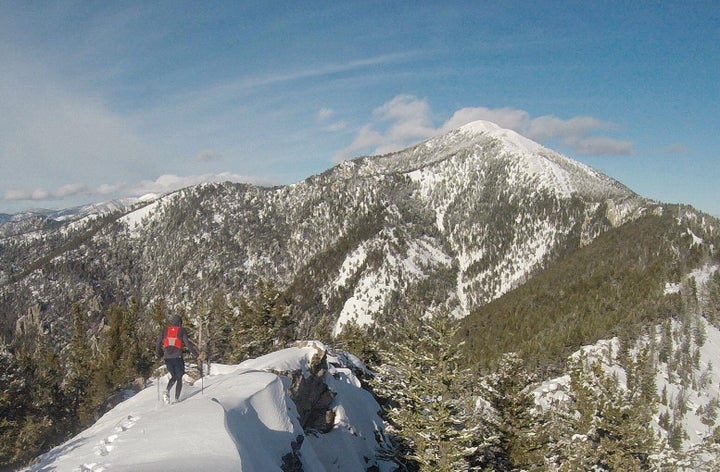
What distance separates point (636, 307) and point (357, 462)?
110 metres

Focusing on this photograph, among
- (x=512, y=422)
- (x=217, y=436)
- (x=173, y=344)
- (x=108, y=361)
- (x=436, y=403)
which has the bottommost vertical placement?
(x=512, y=422)

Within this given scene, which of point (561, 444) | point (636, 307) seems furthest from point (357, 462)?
point (636, 307)

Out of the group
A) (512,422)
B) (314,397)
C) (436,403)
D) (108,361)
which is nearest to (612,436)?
(512,422)

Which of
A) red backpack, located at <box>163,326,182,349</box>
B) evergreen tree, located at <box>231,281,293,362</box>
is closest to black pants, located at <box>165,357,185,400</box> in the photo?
red backpack, located at <box>163,326,182,349</box>

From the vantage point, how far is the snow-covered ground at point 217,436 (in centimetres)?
1019

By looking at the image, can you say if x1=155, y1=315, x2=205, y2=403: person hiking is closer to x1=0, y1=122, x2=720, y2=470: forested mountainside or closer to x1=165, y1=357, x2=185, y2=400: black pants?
x1=165, y1=357, x2=185, y2=400: black pants

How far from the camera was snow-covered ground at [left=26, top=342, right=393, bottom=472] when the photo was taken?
A: 1019 cm

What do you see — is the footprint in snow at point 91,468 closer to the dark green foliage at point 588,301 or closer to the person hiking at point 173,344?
the person hiking at point 173,344

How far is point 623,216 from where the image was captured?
190 metres

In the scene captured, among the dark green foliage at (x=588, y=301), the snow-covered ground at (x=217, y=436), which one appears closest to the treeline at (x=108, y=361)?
the snow-covered ground at (x=217, y=436)

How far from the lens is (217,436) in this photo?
438 inches

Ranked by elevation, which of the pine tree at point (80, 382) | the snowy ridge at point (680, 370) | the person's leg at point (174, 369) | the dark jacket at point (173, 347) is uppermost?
the dark jacket at point (173, 347)

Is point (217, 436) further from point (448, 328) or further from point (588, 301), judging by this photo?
point (588, 301)

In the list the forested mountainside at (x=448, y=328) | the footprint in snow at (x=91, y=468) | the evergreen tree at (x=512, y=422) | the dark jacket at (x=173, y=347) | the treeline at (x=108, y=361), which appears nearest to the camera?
the footprint in snow at (x=91, y=468)
